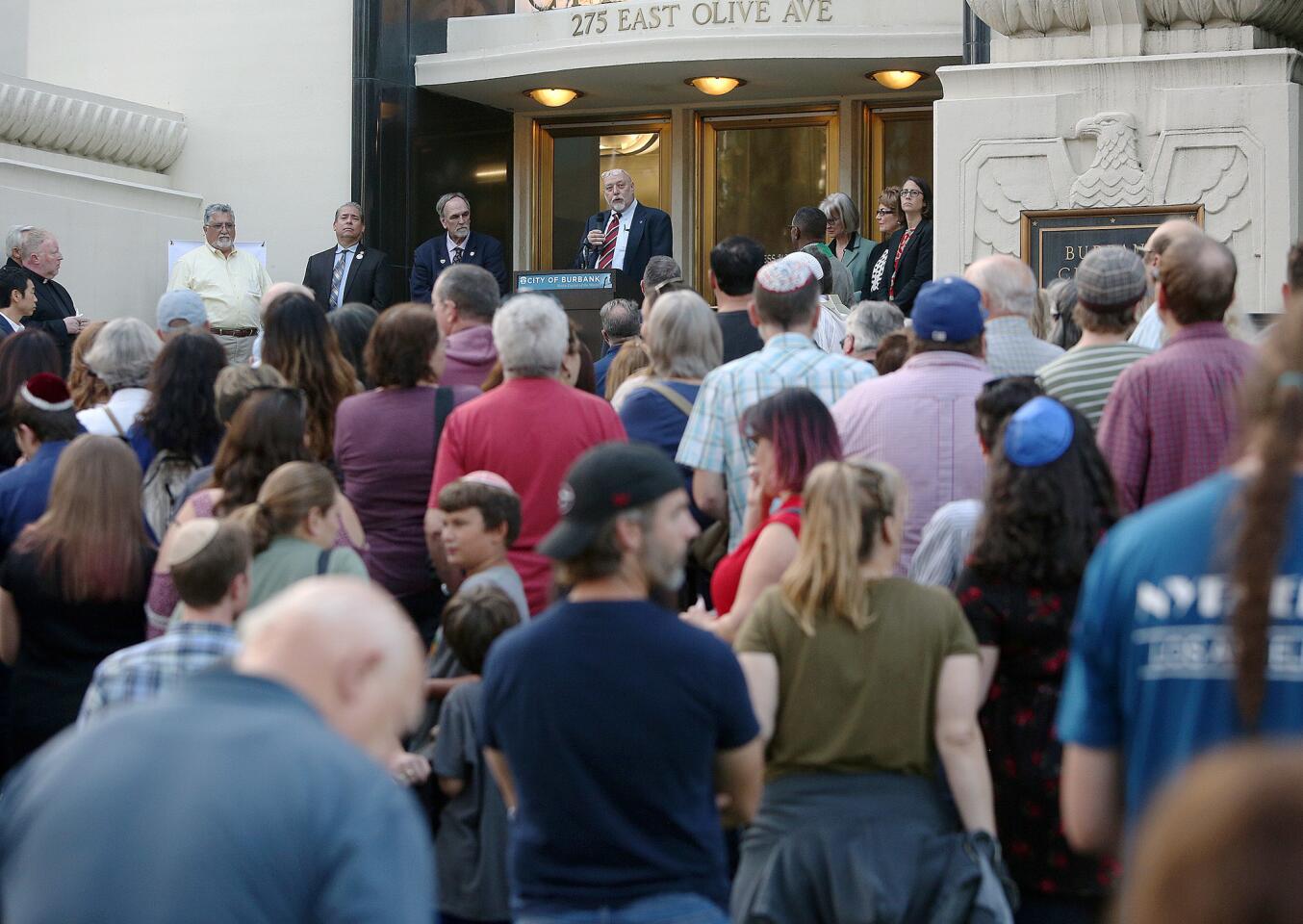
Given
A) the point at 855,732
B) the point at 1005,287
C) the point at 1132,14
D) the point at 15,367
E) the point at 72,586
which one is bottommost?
the point at 855,732

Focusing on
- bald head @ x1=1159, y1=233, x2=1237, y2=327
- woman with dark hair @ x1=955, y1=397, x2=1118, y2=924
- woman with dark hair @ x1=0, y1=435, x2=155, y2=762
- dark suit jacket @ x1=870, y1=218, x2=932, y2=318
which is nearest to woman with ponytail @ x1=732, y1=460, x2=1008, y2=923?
woman with dark hair @ x1=955, y1=397, x2=1118, y2=924

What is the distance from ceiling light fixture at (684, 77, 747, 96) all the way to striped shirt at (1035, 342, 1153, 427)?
35.4ft

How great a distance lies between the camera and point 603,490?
3.51 metres

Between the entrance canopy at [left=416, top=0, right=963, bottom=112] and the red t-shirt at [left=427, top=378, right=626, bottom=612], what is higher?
the entrance canopy at [left=416, top=0, right=963, bottom=112]

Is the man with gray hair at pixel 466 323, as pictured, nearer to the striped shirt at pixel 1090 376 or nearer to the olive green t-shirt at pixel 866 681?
the striped shirt at pixel 1090 376

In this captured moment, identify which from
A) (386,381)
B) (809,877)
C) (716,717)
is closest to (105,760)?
(716,717)

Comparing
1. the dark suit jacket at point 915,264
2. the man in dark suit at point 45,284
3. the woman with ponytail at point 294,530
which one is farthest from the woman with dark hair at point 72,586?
the dark suit jacket at point 915,264

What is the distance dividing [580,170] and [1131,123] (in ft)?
26.4

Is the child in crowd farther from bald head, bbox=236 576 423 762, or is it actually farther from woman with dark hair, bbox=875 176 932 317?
woman with dark hair, bbox=875 176 932 317

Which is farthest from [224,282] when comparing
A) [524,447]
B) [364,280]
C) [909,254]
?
[524,447]

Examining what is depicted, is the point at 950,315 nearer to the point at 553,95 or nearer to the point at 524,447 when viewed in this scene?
the point at 524,447

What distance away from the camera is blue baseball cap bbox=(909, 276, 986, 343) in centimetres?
543

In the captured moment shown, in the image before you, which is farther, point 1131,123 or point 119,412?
point 1131,123

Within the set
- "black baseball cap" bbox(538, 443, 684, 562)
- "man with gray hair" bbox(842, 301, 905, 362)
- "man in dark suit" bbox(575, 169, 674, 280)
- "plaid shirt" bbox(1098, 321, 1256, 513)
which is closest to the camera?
"black baseball cap" bbox(538, 443, 684, 562)
